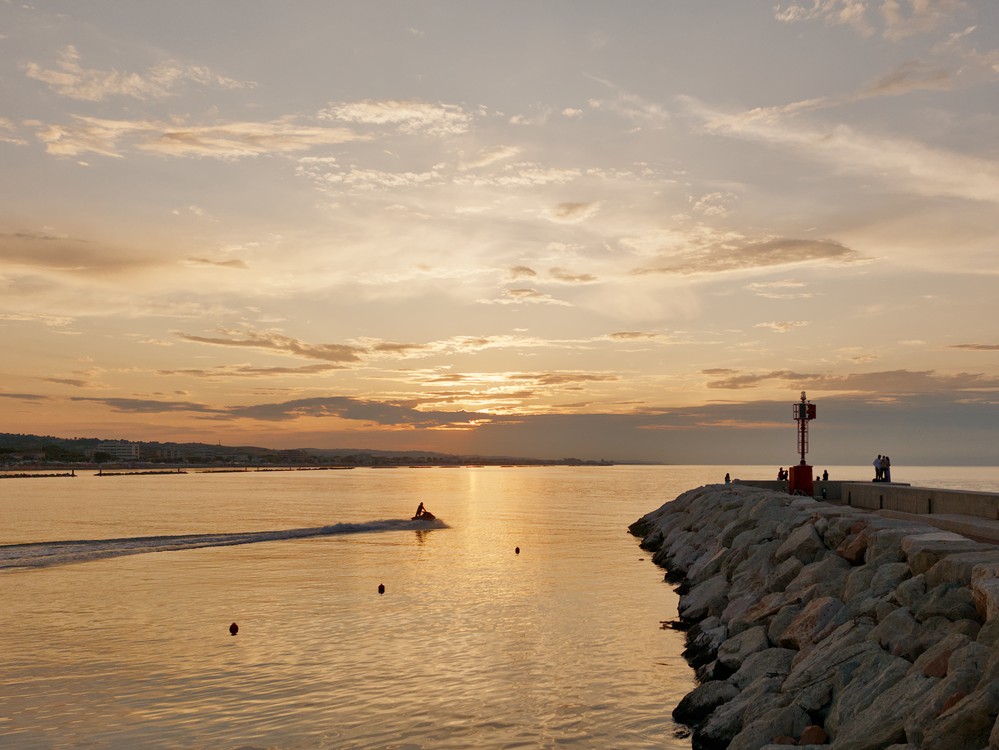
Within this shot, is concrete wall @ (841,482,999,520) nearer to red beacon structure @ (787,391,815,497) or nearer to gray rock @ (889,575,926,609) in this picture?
red beacon structure @ (787,391,815,497)

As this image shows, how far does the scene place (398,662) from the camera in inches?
689

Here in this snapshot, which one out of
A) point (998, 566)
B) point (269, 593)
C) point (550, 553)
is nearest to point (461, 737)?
point (998, 566)

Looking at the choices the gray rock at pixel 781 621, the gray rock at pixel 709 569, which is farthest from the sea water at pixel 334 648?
the gray rock at pixel 781 621

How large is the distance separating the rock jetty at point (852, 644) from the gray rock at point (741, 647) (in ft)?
0.11

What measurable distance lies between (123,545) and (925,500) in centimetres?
3721

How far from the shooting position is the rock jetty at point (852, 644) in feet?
30.5

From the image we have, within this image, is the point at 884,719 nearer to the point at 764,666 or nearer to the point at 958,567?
the point at 958,567

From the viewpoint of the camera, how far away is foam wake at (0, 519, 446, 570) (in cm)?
3566

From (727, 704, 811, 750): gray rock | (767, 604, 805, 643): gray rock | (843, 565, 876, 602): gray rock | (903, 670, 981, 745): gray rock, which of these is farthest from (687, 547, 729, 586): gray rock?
(903, 670, 981, 745): gray rock

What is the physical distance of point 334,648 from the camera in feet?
61.5

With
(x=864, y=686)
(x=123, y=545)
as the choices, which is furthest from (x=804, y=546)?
(x=123, y=545)

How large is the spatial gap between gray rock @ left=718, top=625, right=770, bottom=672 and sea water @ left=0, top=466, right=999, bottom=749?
1.05 meters

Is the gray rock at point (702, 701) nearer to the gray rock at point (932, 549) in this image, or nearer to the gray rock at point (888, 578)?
the gray rock at point (888, 578)

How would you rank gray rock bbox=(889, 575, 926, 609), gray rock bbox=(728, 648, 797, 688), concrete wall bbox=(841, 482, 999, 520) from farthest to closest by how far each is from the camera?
concrete wall bbox=(841, 482, 999, 520) < gray rock bbox=(728, 648, 797, 688) < gray rock bbox=(889, 575, 926, 609)
